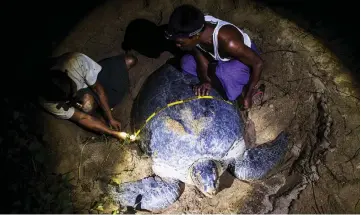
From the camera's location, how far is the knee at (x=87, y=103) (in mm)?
2865

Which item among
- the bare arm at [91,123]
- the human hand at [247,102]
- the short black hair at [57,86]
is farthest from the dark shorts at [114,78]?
the human hand at [247,102]

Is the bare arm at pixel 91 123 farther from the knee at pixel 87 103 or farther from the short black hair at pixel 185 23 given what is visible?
the short black hair at pixel 185 23

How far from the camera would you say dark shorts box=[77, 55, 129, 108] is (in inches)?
120

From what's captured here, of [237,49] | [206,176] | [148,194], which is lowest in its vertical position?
[148,194]

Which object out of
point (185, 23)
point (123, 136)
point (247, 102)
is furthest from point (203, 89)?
point (123, 136)

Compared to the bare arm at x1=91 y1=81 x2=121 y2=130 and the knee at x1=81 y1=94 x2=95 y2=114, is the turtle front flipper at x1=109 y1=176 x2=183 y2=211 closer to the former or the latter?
the bare arm at x1=91 y1=81 x2=121 y2=130

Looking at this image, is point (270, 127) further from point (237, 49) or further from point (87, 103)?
point (87, 103)

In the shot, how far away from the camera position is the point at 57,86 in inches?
91.2

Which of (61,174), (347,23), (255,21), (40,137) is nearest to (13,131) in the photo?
(40,137)

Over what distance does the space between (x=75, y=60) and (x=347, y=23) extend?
9.24ft

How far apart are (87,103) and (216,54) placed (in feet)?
4.86

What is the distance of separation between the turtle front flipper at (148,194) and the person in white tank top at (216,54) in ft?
3.07

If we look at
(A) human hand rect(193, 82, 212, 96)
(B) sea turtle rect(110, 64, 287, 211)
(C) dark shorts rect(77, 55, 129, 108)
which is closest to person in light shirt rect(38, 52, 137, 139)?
(C) dark shorts rect(77, 55, 129, 108)

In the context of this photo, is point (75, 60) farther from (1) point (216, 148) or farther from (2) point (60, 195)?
(1) point (216, 148)
